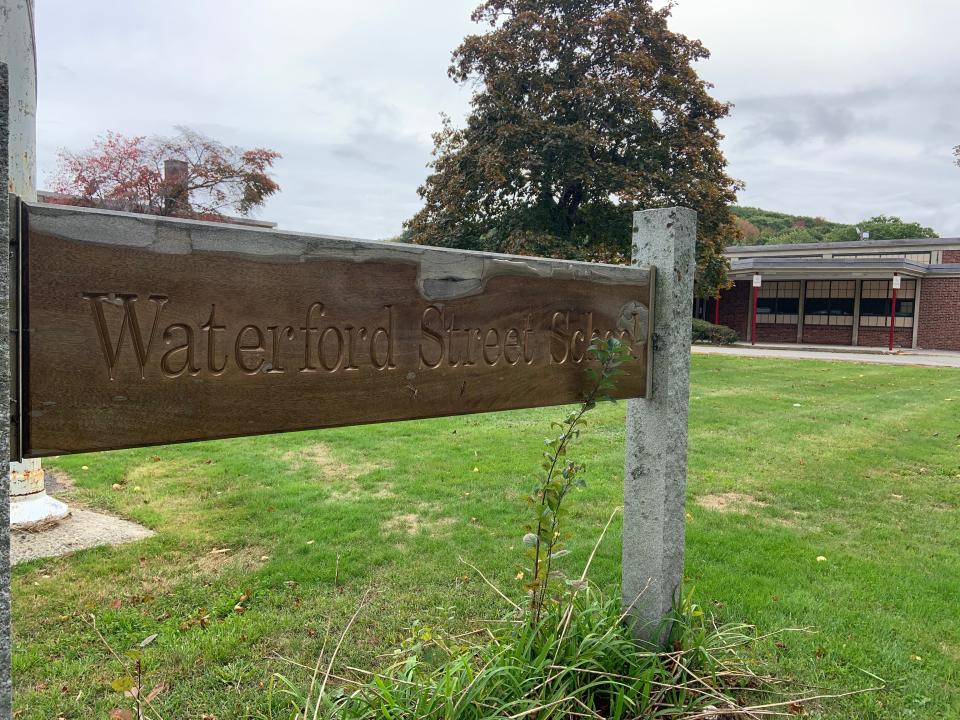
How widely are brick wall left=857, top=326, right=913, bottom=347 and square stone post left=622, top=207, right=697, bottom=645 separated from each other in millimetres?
26833

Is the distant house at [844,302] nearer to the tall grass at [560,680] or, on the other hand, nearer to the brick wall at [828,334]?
the brick wall at [828,334]

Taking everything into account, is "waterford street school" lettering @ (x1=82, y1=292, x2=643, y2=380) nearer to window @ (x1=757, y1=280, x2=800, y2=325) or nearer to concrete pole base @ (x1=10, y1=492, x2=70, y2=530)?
concrete pole base @ (x1=10, y1=492, x2=70, y2=530)

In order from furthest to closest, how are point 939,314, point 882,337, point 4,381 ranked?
point 882,337
point 939,314
point 4,381

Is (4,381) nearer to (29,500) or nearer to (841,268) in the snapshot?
(29,500)

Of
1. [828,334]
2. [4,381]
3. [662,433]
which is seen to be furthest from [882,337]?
[4,381]

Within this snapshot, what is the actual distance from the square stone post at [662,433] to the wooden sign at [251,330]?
515mm

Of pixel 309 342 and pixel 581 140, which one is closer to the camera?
pixel 309 342

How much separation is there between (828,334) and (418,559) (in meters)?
26.9

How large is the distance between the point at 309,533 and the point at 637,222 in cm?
269

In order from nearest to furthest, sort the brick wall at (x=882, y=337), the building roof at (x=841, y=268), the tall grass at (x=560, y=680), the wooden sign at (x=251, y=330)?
the wooden sign at (x=251, y=330)
the tall grass at (x=560, y=680)
the building roof at (x=841, y=268)
the brick wall at (x=882, y=337)

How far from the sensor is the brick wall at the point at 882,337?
25188 millimetres

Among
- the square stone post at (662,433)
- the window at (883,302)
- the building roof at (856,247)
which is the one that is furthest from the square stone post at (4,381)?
the building roof at (856,247)

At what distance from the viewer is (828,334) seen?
26.6m

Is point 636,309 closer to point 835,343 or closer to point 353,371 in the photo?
point 353,371
